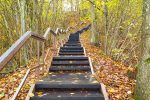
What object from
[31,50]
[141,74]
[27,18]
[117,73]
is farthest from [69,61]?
[141,74]

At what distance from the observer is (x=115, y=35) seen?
12.4 m

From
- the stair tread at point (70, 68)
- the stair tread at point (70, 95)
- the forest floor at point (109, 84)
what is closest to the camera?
the stair tread at point (70, 95)

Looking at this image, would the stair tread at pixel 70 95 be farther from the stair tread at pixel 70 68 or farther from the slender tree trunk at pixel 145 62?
the stair tread at pixel 70 68

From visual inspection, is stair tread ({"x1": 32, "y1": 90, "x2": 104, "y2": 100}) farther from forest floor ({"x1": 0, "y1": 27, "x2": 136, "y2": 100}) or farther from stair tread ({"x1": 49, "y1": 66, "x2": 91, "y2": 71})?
stair tread ({"x1": 49, "y1": 66, "x2": 91, "y2": 71})

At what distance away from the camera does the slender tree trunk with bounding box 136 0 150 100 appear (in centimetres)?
420

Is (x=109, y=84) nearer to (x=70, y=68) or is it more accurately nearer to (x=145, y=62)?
(x=145, y=62)

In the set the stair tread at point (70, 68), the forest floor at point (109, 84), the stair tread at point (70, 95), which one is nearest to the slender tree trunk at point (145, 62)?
the forest floor at point (109, 84)

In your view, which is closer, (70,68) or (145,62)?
(145,62)

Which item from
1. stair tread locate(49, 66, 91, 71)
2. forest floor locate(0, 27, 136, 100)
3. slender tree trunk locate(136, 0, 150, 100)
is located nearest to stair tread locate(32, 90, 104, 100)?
forest floor locate(0, 27, 136, 100)

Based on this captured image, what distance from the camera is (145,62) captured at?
14.0ft

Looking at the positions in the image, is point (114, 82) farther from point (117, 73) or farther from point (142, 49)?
point (142, 49)

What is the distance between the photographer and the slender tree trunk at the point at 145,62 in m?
4.20

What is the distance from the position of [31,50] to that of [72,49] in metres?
3.18

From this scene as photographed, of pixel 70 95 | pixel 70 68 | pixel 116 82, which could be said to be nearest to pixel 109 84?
pixel 116 82
